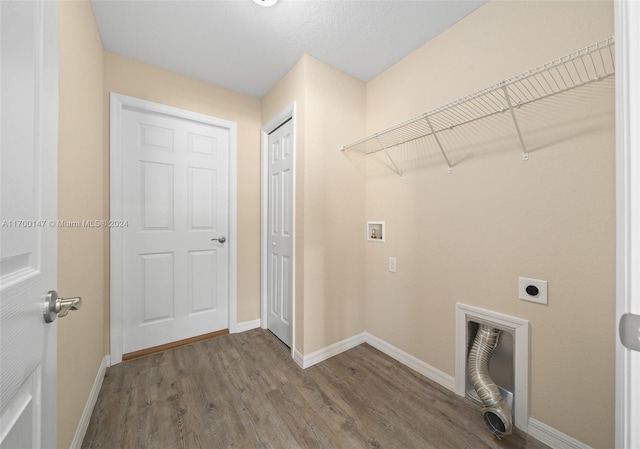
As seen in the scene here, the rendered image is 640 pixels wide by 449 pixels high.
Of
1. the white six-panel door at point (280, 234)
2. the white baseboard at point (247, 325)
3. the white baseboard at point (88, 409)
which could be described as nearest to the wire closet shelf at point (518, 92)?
the white six-panel door at point (280, 234)

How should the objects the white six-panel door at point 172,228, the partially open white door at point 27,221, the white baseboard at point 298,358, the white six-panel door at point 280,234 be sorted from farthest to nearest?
the white six-panel door at point 280,234
the white six-panel door at point 172,228
the white baseboard at point 298,358
the partially open white door at point 27,221

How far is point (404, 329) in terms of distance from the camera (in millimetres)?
1893

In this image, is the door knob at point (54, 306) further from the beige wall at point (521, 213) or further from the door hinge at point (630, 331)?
the beige wall at point (521, 213)

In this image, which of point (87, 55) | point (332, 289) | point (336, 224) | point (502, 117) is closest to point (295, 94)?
point (336, 224)

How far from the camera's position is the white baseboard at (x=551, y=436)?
1.14 m

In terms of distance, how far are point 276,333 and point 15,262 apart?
2119 mm

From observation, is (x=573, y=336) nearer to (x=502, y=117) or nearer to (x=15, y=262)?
(x=502, y=117)

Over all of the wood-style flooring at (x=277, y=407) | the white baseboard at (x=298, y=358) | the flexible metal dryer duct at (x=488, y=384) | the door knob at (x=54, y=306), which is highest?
the door knob at (x=54, y=306)

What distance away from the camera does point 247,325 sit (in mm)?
2459

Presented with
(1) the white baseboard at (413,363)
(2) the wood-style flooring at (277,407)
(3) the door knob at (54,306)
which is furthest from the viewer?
(1) the white baseboard at (413,363)

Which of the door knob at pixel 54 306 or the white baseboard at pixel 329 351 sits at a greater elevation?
the door knob at pixel 54 306

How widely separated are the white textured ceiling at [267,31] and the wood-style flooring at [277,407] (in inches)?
97.1

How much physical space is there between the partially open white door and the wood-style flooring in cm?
96

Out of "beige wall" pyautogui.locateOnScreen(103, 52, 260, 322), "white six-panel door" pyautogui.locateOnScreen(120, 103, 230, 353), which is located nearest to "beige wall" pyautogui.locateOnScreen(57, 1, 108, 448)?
"white six-panel door" pyautogui.locateOnScreen(120, 103, 230, 353)
